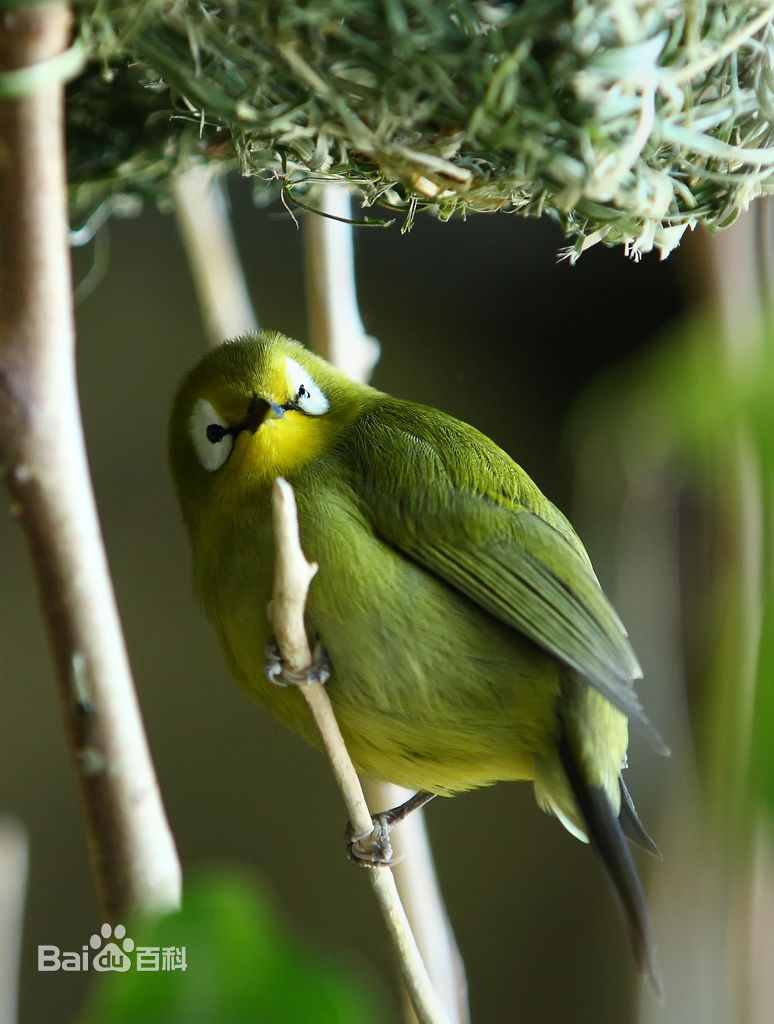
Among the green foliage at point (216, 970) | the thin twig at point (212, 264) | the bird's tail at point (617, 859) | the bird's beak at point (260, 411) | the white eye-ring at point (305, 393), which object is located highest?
the thin twig at point (212, 264)

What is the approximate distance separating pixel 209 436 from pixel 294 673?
9.9 inches

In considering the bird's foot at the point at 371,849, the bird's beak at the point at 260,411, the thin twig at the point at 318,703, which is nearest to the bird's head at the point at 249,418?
the bird's beak at the point at 260,411

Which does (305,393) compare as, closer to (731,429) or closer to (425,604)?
(425,604)

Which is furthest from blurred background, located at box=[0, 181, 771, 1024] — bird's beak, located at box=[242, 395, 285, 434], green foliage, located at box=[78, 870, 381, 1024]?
green foliage, located at box=[78, 870, 381, 1024]

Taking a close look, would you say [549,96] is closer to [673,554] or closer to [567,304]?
[673,554]

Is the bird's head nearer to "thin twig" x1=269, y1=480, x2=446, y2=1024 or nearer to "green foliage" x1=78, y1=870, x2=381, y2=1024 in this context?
"thin twig" x1=269, y1=480, x2=446, y2=1024

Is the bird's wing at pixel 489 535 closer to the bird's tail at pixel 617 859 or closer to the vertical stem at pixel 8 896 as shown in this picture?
the bird's tail at pixel 617 859

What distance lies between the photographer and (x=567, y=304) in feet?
6.15

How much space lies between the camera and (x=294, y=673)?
0.67m

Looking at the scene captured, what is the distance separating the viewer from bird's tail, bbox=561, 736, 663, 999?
2.07 feet

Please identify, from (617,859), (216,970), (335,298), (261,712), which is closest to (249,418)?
(335,298)

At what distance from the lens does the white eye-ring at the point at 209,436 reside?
811 millimetres

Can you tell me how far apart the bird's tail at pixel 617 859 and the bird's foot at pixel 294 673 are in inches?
7.3

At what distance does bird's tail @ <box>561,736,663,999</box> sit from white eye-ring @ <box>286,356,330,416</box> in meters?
0.34
